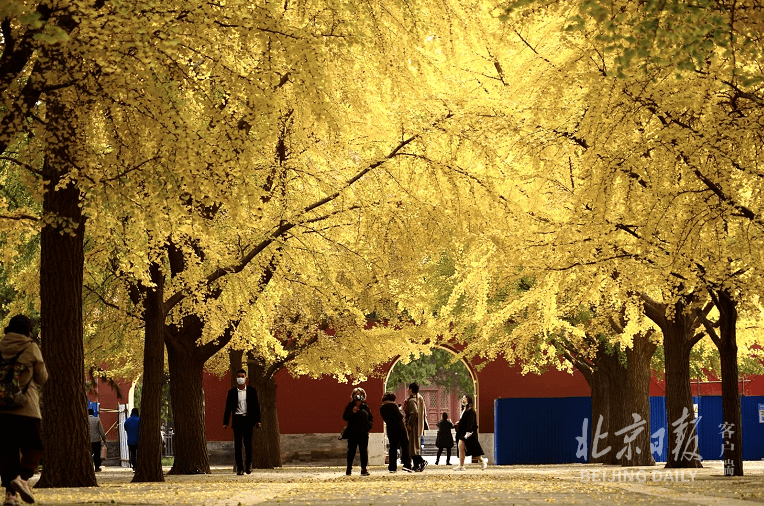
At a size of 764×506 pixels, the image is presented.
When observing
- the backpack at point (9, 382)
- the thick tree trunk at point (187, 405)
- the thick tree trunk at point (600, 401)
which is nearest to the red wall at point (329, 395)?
the thick tree trunk at point (600, 401)

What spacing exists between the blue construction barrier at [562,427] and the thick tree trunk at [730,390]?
15.5 meters

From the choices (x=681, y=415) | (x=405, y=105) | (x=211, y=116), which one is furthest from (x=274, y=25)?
(x=681, y=415)

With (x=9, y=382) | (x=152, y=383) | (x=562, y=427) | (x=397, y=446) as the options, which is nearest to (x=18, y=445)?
(x=9, y=382)

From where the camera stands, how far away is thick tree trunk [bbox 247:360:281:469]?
2909 cm

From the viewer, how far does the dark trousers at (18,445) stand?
10.1 m

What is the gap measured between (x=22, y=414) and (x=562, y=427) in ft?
85.0

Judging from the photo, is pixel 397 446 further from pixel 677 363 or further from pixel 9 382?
pixel 9 382

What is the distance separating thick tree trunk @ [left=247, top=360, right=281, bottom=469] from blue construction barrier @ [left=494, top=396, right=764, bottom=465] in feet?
24.9

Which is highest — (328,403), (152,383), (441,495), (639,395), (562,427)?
(152,383)

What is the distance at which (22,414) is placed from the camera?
10211mm

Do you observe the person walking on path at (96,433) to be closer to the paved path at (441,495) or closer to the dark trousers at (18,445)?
the paved path at (441,495)

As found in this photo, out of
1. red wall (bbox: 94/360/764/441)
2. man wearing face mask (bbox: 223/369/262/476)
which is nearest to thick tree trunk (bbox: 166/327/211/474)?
man wearing face mask (bbox: 223/369/262/476)

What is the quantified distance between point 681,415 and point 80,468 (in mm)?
11564

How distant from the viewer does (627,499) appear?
11.2 meters
